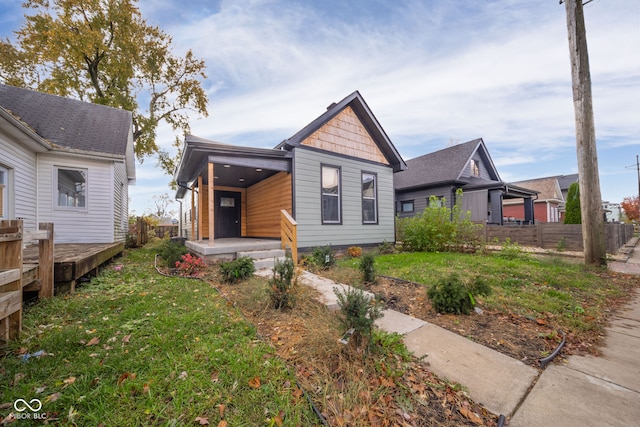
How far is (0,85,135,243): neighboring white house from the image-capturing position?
22.1 feet

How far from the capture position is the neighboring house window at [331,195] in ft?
26.5

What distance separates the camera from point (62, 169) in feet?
25.5

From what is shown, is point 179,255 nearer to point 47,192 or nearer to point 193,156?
point 193,156

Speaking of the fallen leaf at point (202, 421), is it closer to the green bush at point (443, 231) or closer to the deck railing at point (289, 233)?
the deck railing at point (289, 233)

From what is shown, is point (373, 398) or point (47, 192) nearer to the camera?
point (373, 398)

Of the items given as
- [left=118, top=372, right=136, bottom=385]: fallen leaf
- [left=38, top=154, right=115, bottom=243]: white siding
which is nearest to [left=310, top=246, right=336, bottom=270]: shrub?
[left=118, top=372, right=136, bottom=385]: fallen leaf

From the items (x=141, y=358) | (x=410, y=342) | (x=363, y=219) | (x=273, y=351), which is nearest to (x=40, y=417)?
(x=141, y=358)

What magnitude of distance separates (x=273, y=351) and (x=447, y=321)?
2008mm

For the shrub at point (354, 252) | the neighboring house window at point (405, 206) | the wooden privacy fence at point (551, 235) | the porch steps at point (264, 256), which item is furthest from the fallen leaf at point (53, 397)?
the neighboring house window at point (405, 206)

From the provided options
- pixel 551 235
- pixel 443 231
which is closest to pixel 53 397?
pixel 443 231

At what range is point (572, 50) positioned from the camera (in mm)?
5918

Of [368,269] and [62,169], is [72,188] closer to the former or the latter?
[62,169]

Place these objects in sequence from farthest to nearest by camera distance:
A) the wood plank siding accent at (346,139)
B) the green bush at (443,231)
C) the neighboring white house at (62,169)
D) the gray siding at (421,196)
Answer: the gray siding at (421,196) → the green bush at (443,231) → the wood plank siding accent at (346,139) → the neighboring white house at (62,169)

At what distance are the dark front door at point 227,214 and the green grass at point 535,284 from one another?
6.89m
